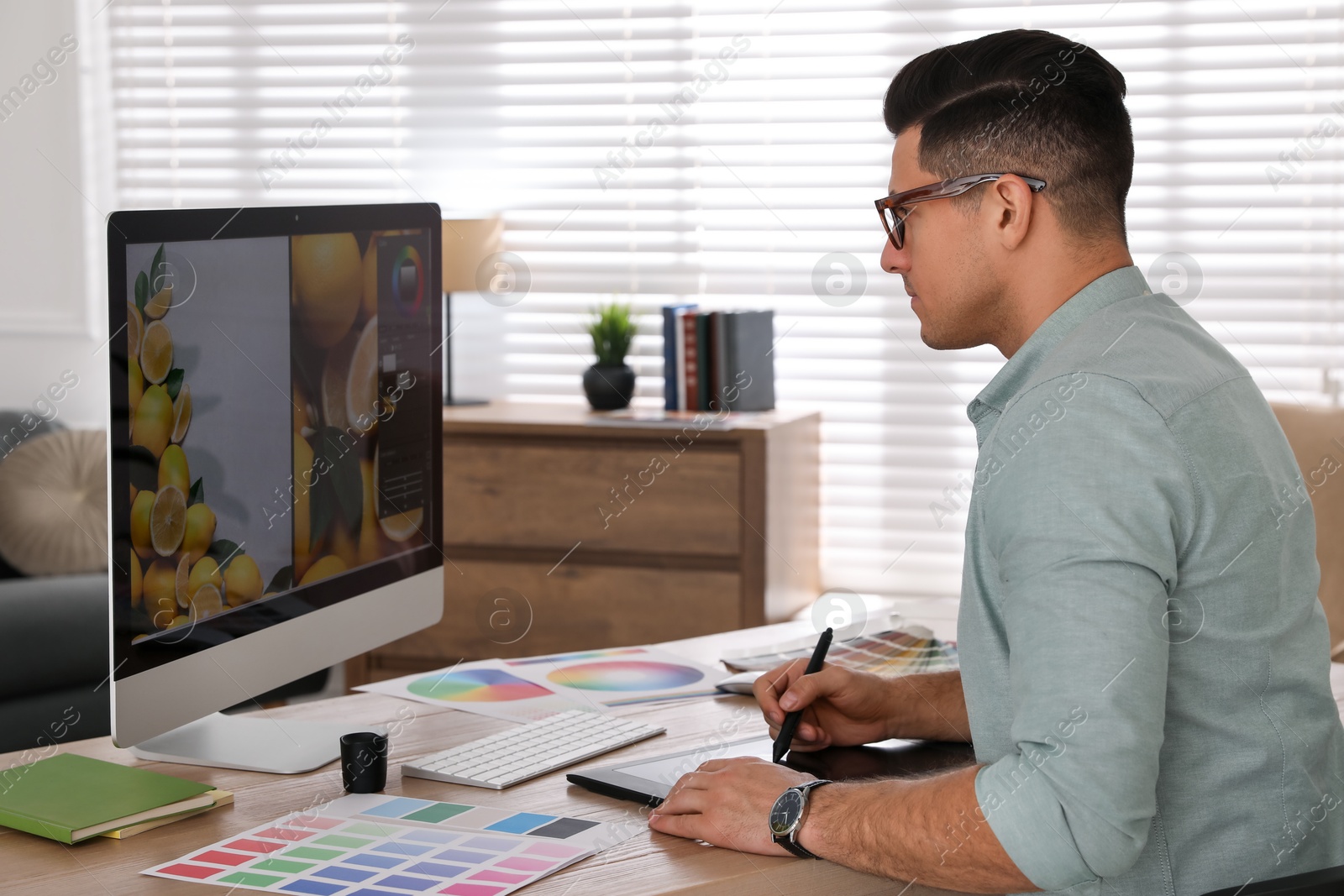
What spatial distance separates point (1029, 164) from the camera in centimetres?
145

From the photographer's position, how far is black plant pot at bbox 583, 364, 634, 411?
13.1 feet

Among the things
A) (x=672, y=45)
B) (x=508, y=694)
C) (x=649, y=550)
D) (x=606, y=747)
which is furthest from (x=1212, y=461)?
(x=672, y=45)

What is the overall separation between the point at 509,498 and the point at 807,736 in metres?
2.28

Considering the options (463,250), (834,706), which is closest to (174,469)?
(834,706)

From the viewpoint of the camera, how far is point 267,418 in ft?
5.39

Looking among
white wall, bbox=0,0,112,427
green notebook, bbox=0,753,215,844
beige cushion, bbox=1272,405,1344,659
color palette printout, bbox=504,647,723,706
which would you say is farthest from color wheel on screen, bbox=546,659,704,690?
white wall, bbox=0,0,112,427

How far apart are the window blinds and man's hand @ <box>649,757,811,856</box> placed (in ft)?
9.04

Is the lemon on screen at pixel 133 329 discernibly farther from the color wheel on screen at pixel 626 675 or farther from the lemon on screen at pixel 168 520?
the color wheel on screen at pixel 626 675

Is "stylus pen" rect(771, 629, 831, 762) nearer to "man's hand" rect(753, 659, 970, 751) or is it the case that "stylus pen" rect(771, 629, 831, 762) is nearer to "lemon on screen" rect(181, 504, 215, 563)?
"man's hand" rect(753, 659, 970, 751)

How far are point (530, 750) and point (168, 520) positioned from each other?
52cm

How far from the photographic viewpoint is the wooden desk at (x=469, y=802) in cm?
128

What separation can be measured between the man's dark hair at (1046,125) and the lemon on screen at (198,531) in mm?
940

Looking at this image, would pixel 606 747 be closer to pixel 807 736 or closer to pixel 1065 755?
pixel 807 736

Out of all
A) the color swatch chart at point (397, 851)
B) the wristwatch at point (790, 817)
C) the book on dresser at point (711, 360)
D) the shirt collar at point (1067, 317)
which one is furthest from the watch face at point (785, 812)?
the book on dresser at point (711, 360)
